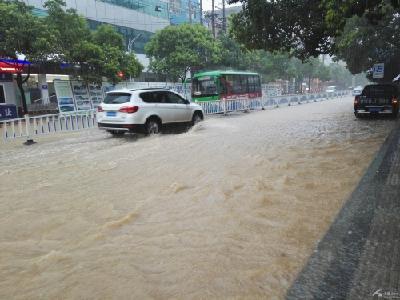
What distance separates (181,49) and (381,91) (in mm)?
19452

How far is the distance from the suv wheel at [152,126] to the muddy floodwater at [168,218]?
92.2 inches

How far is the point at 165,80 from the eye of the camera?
38.2 meters

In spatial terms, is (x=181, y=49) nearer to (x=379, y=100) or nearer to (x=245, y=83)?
(x=245, y=83)

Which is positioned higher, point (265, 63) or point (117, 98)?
point (265, 63)

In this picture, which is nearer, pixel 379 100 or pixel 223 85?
pixel 379 100

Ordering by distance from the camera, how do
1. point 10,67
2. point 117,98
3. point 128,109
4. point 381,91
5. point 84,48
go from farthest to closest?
point 84,48 < point 10,67 < point 381,91 < point 117,98 < point 128,109

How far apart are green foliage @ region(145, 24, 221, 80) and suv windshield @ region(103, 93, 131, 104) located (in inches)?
803

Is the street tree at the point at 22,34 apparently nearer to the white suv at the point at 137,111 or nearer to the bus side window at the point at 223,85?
the white suv at the point at 137,111

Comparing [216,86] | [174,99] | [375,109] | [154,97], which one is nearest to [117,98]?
[154,97]

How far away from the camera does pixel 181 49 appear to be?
104 feet

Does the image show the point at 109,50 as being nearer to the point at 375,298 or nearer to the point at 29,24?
the point at 29,24

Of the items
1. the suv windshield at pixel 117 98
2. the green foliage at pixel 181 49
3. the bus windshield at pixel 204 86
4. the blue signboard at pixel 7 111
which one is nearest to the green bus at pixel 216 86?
the bus windshield at pixel 204 86

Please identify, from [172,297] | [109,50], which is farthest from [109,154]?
[109,50]

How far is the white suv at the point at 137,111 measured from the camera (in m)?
11.3
